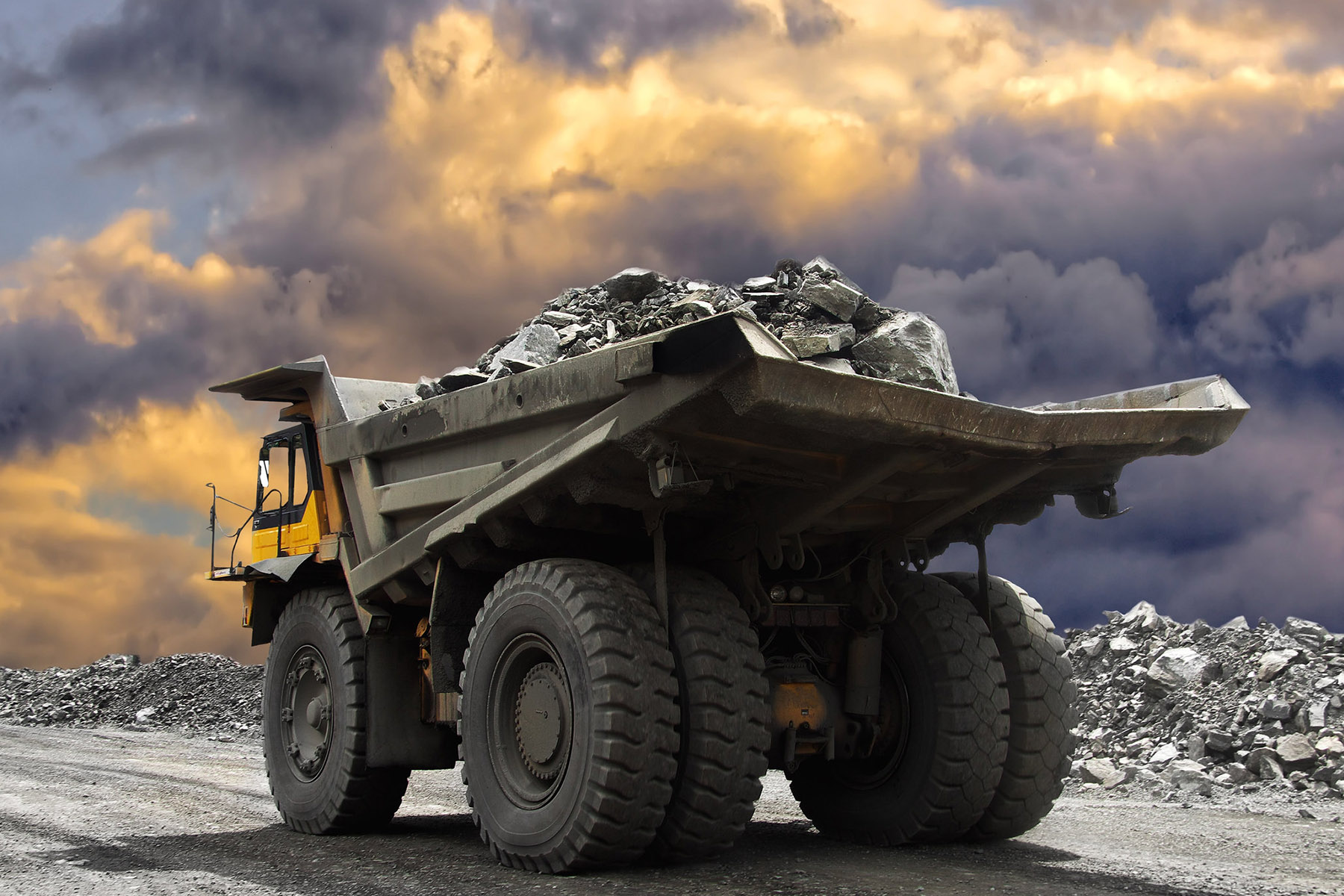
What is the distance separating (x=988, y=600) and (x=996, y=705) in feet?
2.64

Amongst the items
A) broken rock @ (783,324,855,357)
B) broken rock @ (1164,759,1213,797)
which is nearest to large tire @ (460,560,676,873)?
broken rock @ (783,324,855,357)

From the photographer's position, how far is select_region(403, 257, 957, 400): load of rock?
791 cm

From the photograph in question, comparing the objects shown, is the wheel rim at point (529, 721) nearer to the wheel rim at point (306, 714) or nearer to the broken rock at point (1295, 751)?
the wheel rim at point (306, 714)

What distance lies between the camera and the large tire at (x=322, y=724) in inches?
319

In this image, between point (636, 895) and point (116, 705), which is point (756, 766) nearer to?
point (636, 895)

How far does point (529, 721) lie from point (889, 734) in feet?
7.42

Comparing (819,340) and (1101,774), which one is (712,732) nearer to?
(819,340)

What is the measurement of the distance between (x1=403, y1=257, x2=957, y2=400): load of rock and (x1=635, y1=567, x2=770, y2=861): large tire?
207cm

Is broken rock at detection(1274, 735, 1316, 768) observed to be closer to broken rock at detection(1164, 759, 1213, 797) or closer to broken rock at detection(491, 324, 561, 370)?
broken rock at detection(1164, 759, 1213, 797)

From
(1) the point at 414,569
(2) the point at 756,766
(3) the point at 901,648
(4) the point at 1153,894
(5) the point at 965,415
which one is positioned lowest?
(4) the point at 1153,894

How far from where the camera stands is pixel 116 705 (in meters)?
22.2

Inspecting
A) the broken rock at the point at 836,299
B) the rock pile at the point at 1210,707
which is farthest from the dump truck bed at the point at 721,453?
the rock pile at the point at 1210,707

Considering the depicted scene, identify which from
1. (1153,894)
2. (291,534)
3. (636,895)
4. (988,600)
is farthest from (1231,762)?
(291,534)

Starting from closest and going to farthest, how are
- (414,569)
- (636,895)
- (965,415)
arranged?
(636,895), (965,415), (414,569)
